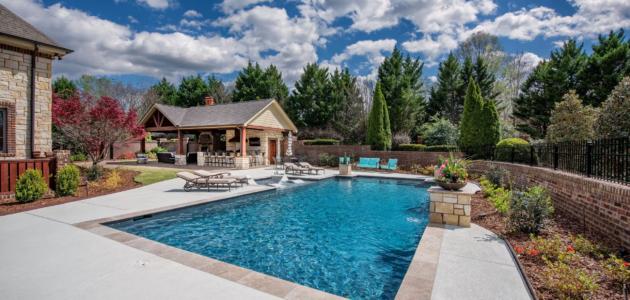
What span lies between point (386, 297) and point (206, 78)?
4715 cm

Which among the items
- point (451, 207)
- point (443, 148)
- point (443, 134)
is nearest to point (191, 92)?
point (443, 134)

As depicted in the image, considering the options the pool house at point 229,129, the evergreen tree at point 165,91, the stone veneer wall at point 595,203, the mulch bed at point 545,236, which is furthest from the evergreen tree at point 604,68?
the evergreen tree at point 165,91

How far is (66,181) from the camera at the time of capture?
912 cm

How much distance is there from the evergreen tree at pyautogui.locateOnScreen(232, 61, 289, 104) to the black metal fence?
1239 inches

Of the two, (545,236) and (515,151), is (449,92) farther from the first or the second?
(545,236)

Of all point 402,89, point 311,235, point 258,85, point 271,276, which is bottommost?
point 311,235

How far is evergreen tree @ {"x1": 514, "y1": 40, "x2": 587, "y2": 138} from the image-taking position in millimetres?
23266

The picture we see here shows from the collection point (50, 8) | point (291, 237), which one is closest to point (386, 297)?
point (291, 237)

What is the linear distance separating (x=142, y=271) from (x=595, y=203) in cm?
760

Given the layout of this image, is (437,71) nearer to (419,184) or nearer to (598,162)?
(419,184)

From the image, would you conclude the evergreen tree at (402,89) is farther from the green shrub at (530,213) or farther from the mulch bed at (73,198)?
the green shrub at (530,213)

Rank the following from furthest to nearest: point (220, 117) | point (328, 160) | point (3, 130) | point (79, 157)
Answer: point (79, 157), point (328, 160), point (220, 117), point (3, 130)

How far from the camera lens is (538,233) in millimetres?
5441

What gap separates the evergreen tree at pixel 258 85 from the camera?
124 feet
